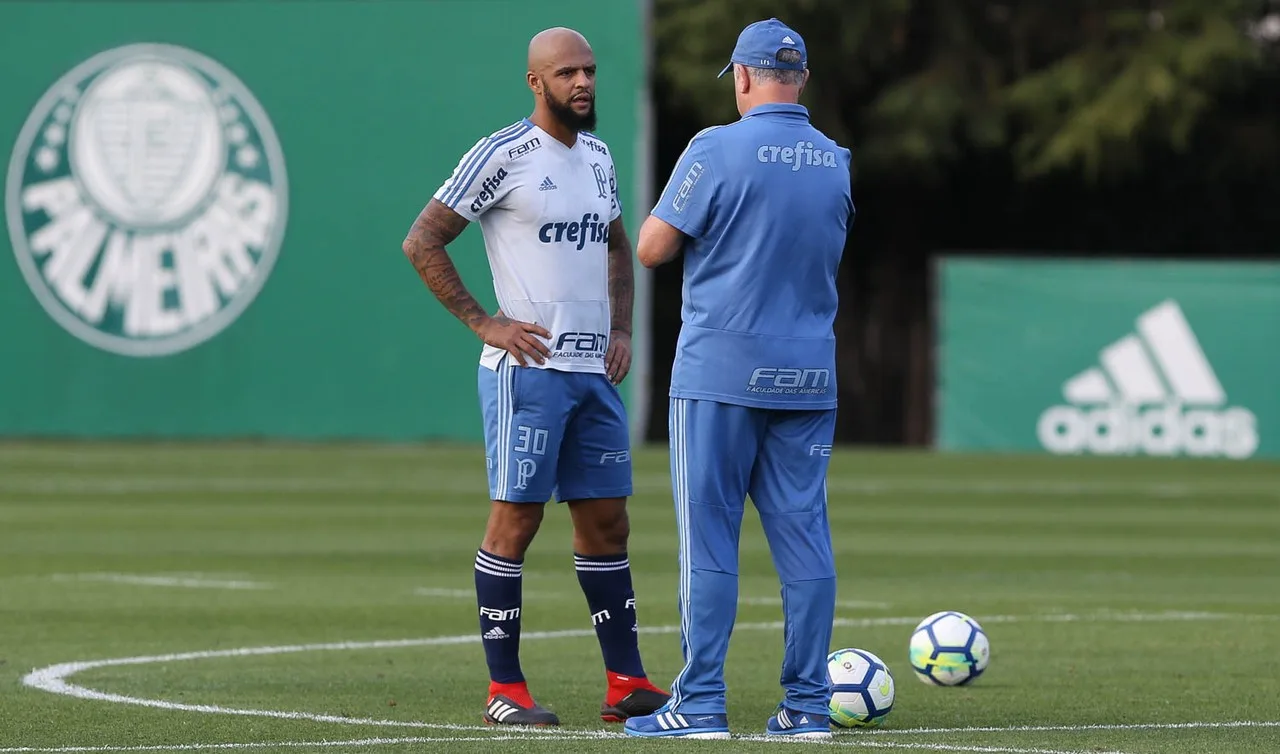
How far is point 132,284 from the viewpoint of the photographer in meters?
25.4

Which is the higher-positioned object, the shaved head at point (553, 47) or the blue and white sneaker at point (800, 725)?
the shaved head at point (553, 47)

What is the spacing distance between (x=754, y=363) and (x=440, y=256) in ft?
4.31

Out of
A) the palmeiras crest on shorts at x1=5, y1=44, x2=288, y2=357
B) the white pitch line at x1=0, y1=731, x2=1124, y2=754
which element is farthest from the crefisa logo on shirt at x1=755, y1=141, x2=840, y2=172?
the palmeiras crest on shorts at x1=5, y1=44, x2=288, y2=357

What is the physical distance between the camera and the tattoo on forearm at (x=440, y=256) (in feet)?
25.6

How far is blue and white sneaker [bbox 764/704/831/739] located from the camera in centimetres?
712

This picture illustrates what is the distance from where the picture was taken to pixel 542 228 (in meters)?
7.80

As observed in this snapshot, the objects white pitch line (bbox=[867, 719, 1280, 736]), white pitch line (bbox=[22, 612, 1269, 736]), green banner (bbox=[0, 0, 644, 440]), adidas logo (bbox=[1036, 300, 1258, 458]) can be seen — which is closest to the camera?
white pitch line (bbox=[867, 719, 1280, 736])

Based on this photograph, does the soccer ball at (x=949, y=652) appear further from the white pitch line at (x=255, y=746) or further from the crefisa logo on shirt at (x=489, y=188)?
the crefisa logo on shirt at (x=489, y=188)

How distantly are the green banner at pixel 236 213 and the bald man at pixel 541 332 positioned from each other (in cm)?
1746

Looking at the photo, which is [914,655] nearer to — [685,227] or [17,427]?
[685,227]

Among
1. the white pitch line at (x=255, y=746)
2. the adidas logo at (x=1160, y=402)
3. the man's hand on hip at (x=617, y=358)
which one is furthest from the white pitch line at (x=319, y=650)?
the adidas logo at (x=1160, y=402)

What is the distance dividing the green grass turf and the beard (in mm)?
1944

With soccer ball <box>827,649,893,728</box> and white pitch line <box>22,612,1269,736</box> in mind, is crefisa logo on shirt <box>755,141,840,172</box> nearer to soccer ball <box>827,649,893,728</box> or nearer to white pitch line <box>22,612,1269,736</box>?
soccer ball <box>827,649,893,728</box>

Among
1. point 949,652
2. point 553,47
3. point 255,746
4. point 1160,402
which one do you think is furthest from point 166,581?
point 1160,402
